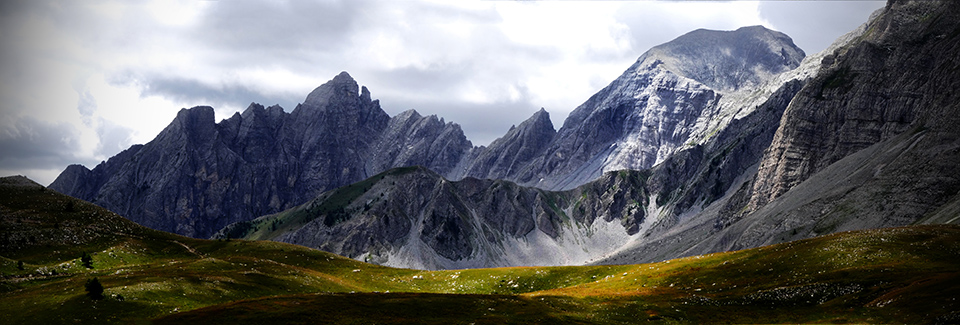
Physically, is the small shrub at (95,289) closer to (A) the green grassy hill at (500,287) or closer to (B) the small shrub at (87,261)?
(A) the green grassy hill at (500,287)

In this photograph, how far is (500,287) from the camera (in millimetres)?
92688

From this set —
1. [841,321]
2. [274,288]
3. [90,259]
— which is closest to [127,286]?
[274,288]

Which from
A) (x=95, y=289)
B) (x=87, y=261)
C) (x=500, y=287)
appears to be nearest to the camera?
(x=95, y=289)

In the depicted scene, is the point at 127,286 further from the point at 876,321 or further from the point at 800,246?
the point at 800,246

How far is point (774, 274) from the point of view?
236 feet

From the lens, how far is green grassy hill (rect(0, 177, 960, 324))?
54531 millimetres

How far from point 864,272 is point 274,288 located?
65.2m

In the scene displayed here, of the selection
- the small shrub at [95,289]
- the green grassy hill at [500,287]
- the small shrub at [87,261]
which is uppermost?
the small shrub at [87,261]

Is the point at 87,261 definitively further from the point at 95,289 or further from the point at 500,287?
the point at 500,287

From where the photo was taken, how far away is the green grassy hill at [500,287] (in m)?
54.5

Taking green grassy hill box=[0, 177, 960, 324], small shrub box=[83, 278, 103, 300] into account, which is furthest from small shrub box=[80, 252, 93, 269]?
small shrub box=[83, 278, 103, 300]

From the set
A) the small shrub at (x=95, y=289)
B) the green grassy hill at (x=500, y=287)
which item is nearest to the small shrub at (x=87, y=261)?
the green grassy hill at (x=500, y=287)

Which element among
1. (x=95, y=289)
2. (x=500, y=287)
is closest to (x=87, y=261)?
(x=95, y=289)

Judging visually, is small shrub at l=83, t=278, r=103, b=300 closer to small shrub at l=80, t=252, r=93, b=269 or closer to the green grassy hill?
the green grassy hill
